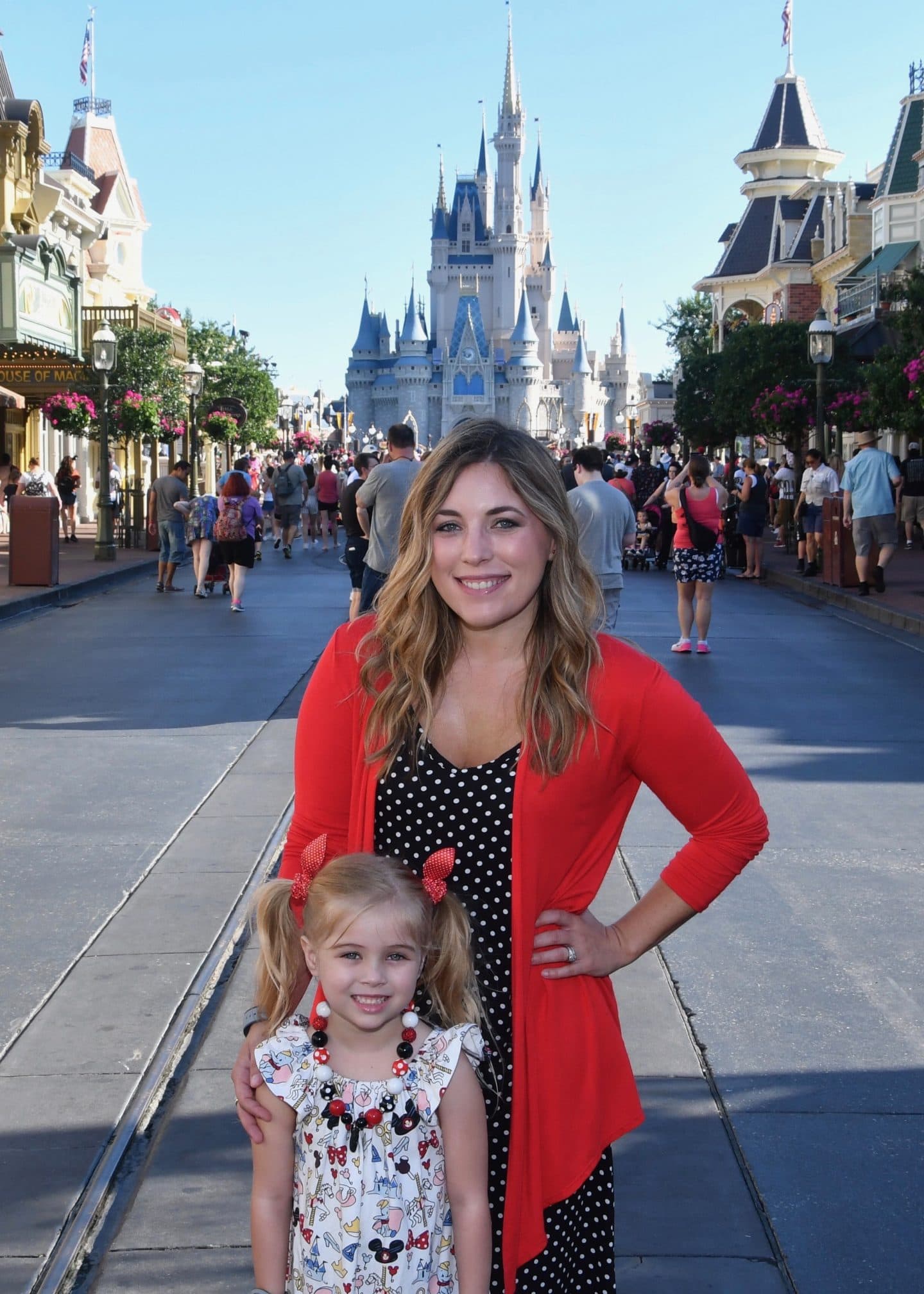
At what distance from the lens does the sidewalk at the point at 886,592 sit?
16.8 meters

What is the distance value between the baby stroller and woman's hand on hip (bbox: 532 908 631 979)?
18.8 metres

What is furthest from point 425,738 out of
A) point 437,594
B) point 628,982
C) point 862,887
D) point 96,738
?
point 96,738

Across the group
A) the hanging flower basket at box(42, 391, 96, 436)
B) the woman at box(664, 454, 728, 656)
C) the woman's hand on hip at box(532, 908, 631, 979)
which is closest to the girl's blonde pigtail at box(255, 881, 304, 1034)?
the woman's hand on hip at box(532, 908, 631, 979)

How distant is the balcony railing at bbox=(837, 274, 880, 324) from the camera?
4156cm

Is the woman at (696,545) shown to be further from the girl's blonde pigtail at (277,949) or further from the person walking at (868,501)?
the girl's blonde pigtail at (277,949)

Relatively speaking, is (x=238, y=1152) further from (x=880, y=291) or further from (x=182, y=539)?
(x=880, y=291)

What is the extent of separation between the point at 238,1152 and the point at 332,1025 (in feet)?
5.33

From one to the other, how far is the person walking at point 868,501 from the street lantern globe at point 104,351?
13.0 meters

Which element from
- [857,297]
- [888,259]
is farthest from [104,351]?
[857,297]

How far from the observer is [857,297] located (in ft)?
146

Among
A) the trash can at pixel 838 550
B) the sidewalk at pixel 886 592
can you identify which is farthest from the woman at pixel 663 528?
the trash can at pixel 838 550

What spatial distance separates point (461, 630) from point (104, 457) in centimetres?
2510

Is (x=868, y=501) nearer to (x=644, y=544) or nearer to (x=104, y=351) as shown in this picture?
(x=644, y=544)

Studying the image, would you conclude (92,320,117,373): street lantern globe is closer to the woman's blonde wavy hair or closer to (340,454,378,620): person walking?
(340,454,378,620): person walking
